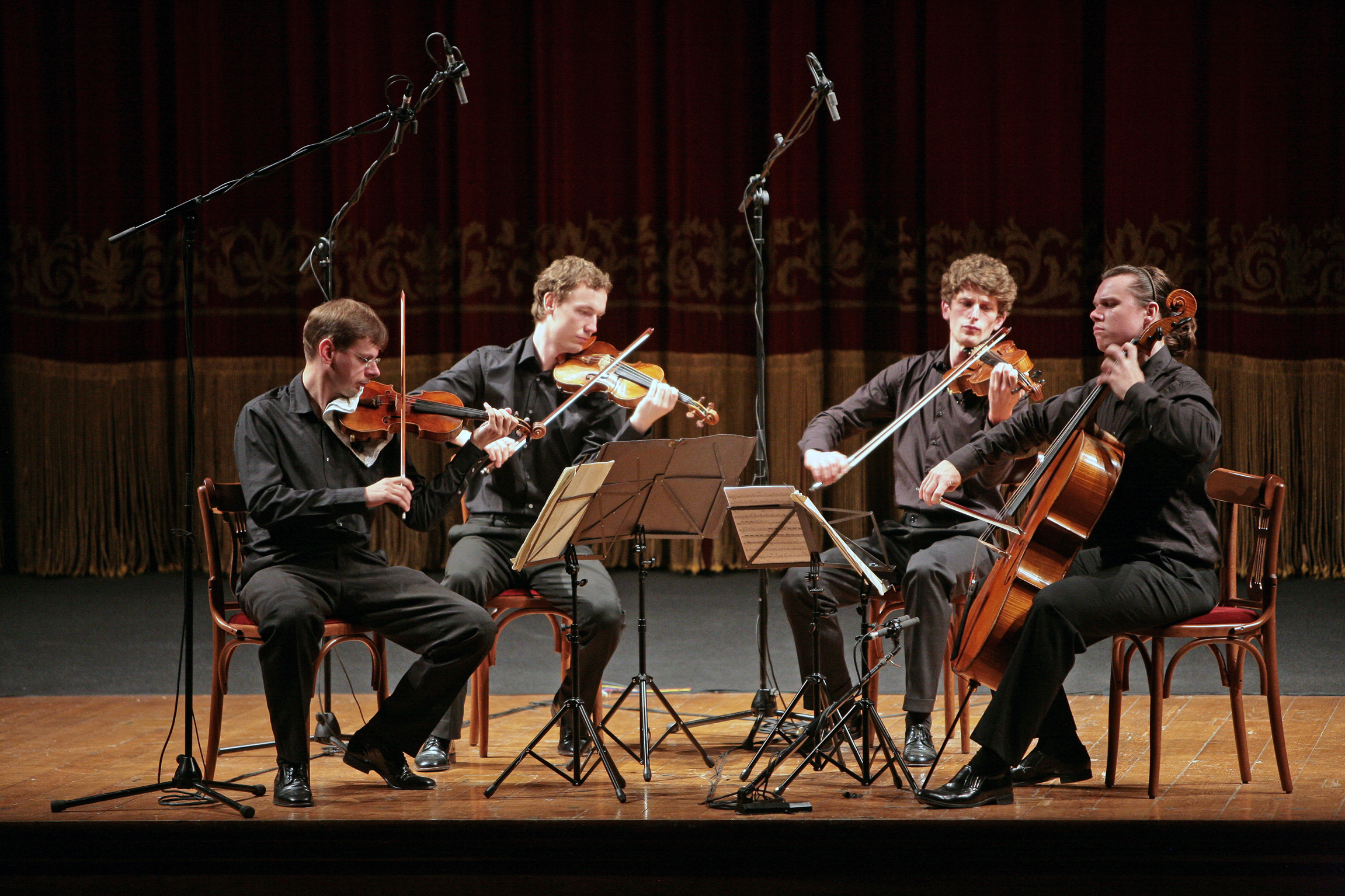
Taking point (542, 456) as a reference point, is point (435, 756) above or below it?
below

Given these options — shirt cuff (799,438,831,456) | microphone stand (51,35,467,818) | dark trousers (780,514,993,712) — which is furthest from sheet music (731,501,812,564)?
microphone stand (51,35,467,818)

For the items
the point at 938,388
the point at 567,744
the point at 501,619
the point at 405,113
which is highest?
the point at 405,113

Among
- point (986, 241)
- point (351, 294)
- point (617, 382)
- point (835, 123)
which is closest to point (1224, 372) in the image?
point (986, 241)

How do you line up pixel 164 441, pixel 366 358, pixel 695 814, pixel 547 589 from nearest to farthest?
pixel 695 814
pixel 366 358
pixel 547 589
pixel 164 441

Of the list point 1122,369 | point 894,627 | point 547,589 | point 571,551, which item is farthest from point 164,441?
point 1122,369

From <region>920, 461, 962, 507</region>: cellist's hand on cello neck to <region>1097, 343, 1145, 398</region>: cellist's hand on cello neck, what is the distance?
1.46 feet

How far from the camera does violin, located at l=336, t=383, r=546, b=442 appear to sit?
10.2ft

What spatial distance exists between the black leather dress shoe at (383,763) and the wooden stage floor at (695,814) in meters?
0.04

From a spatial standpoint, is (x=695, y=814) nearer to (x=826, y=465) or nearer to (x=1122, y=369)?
(x=826, y=465)

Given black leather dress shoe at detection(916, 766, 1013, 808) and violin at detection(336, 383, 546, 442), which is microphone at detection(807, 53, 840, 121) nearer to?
violin at detection(336, 383, 546, 442)

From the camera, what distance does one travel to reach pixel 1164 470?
2.85 meters

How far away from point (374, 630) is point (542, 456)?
700mm

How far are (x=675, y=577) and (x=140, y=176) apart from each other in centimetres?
283

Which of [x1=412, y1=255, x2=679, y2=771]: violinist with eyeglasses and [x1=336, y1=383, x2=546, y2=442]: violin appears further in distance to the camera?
[x1=412, y1=255, x2=679, y2=771]: violinist with eyeglasses
